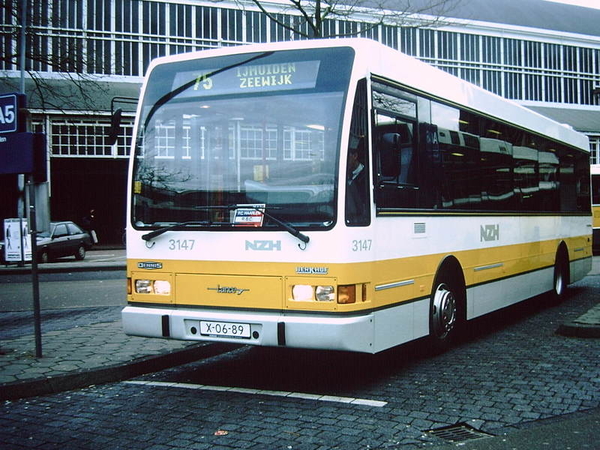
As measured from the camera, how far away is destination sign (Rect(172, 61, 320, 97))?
7.07m

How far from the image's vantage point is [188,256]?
7336 millimetres

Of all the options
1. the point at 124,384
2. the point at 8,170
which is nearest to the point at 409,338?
the point at 124,384

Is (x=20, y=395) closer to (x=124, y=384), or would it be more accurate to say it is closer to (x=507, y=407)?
(x=124, y=384)

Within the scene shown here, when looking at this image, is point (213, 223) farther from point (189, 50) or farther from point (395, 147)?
point (189, 50)

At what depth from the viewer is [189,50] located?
144 feet

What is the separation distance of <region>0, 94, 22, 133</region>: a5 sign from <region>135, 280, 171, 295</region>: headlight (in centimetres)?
229

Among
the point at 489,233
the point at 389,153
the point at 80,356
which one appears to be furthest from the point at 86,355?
the point at 489,233

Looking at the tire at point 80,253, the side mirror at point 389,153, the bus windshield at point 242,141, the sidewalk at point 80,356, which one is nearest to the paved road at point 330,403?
the sidewalk at point 80,356

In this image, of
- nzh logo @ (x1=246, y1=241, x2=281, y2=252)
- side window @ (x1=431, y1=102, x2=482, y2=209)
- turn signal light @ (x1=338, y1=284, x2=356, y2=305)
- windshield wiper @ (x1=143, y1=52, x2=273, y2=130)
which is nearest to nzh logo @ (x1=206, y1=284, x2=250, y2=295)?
nzh logo @ (x1=246, y1=241, x2=281, y2=252)

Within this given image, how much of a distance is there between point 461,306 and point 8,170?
5.35 metres

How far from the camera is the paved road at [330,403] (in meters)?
5.59

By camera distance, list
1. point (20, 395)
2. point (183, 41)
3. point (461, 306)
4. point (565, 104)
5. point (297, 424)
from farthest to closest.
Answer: point (565, 104) → point (183, 41) → point (461, 306) → point (20, 395) → point (297, 424)

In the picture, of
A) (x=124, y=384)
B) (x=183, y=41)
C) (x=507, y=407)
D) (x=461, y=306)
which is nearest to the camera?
(x=507, y=407)

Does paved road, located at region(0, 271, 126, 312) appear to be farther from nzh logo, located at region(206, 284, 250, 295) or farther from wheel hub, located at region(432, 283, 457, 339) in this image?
nzh logo, located at region(206, 284, 250, 295)
